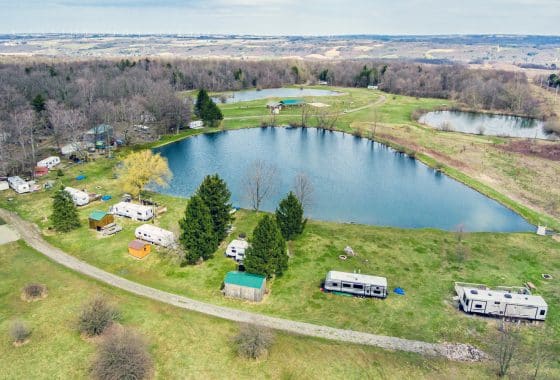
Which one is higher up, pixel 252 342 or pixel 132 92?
pixel 132 92

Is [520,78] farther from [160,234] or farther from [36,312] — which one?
[36,312]

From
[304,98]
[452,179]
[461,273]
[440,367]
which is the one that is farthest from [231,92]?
[440,367]

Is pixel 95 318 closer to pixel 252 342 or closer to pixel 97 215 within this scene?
pixel 252 342

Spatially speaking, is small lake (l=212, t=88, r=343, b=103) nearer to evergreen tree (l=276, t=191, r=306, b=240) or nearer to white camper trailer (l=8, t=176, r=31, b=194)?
white camper trailer (l=8, t=176, r=31, b=194)

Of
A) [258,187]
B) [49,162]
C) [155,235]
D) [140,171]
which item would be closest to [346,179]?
[258,187]

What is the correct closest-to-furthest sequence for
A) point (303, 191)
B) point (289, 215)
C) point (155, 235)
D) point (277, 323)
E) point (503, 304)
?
point (277, 323)
point (503, 304)
point (155, 235)
point (289, 215)
point (303, 191)

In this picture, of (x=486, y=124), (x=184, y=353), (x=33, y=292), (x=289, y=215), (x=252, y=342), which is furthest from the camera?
(x=486, y=124)
